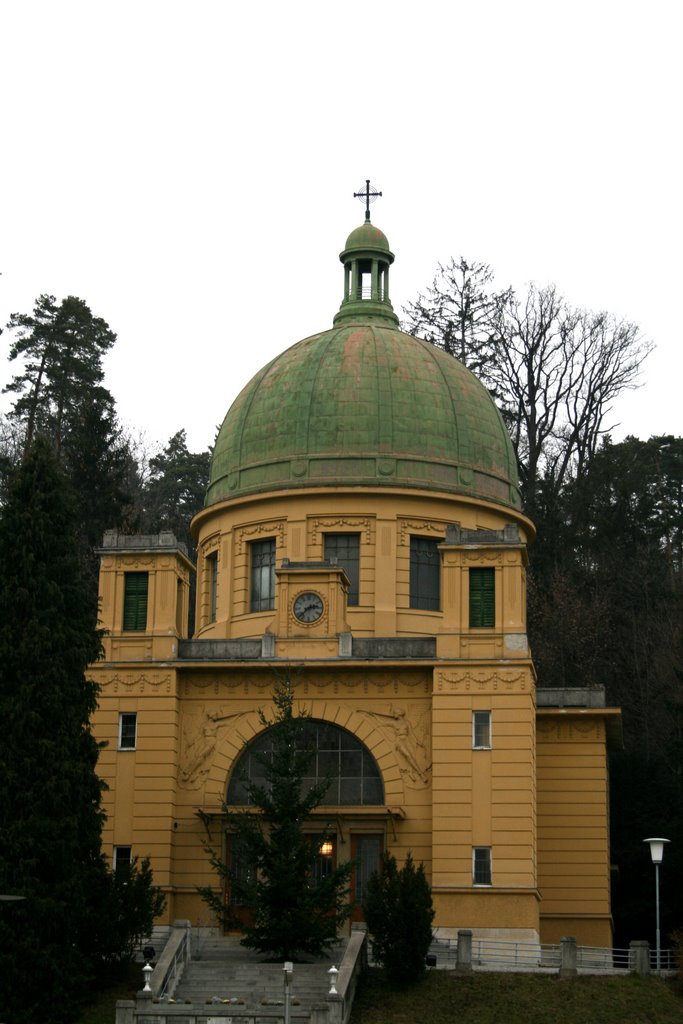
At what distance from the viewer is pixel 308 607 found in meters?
48.1

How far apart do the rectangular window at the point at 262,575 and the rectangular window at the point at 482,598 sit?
7025 millimetres

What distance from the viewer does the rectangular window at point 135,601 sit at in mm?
48062

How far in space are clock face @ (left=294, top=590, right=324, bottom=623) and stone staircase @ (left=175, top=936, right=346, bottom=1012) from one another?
358 inches

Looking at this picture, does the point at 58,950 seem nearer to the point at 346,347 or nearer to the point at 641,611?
the point at 346,347

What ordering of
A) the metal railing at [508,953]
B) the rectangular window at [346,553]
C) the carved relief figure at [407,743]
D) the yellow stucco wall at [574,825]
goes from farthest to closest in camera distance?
the rectangular window at [346,553] < the yellow stucco wall at [574,825] < the carved relief figure at [407,743] < the metal railing at [508,953]

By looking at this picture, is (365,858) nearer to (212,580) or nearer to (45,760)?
(45,760)

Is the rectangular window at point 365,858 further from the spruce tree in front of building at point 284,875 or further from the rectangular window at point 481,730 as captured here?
the rectangular window at point 481,730

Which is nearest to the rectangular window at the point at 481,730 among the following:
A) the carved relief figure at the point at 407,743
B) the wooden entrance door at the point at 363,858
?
the carved relief figure at the point at 407,743

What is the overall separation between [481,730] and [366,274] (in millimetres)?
18195

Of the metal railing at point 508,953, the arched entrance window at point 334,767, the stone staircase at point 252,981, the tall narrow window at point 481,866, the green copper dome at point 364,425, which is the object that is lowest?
the stone staircase at point 252,981

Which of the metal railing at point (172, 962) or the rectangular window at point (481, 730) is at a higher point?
the rectangular window at point (481, 730)

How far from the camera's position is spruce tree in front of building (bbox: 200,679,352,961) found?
40031 mm

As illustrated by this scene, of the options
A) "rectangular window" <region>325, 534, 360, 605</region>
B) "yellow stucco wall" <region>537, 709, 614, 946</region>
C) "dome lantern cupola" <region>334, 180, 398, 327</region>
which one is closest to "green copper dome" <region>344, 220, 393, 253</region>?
"dome lantern cupola" <region>334, 180, 398, 327</region>

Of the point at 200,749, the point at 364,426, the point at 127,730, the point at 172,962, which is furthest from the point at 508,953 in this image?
the point at 364,426
